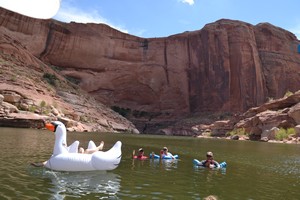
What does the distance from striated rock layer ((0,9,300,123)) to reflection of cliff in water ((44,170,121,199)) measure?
82.0 meters

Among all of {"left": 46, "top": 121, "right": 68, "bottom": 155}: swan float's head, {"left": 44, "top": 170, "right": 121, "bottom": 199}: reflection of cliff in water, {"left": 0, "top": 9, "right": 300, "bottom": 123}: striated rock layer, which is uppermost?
{"left": 0, "top": 9, "right": 300, "bottom": 123}: striated rock layer

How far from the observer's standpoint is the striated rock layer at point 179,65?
3824 inches

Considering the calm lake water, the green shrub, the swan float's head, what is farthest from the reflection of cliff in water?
the green shrub

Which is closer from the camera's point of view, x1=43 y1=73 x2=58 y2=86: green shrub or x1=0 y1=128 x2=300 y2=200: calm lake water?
x1=0 y1=128 x2=300 y2=200: calm lake water

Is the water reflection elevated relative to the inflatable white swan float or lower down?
lower down

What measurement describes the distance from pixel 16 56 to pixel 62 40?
24659 millimetres

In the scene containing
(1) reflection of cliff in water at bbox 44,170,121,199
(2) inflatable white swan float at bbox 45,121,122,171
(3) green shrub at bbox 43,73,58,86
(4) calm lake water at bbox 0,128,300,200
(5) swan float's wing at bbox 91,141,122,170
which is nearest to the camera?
(1) reflection of cliff in water at bbox 44,170,121,199

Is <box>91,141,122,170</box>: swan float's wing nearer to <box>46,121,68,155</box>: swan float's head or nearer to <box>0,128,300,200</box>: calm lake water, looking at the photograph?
<box>0,128,300,200</box>: calm lake water

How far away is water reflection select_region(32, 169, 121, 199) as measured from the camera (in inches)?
421

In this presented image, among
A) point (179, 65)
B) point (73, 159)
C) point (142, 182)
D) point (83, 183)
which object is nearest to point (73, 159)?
point (73, 159)

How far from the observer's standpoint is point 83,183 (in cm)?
1228

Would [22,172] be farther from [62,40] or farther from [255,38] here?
[255,38]

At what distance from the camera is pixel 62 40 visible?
9425 centimetres

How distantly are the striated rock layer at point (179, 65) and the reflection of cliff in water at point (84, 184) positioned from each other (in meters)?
82.0
